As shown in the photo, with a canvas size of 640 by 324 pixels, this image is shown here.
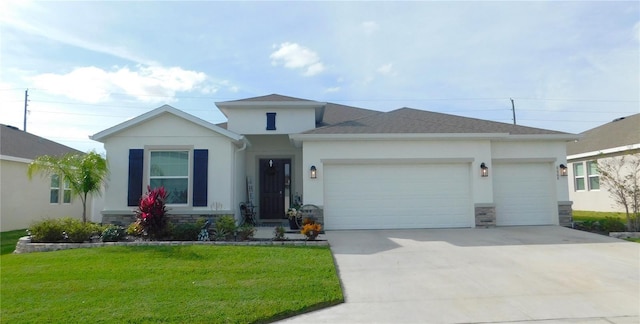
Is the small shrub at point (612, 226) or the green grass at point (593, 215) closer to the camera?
the small shrub at point (612, 226)

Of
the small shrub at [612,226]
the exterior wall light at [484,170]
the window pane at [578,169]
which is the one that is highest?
the window pane at [578,169]

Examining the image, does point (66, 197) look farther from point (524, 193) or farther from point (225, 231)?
point (524, 193)

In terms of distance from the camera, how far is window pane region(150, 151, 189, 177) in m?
11.3

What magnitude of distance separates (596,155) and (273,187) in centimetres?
1400

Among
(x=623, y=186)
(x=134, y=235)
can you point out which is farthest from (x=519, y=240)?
(x=134, y=235)

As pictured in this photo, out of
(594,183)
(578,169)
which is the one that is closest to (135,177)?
(594,183)

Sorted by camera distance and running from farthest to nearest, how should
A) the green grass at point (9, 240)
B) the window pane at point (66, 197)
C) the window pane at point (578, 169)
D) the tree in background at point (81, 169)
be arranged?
the window pane at point (578, 169)
the window pane at point (66, 197)
the tree in background at point (81, 169)
the green grass at point (9, 240)

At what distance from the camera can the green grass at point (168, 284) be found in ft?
16.4

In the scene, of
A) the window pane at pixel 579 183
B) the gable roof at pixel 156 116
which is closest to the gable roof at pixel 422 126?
the gable roof at pixel 156 116

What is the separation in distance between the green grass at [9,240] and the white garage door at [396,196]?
8.15 m

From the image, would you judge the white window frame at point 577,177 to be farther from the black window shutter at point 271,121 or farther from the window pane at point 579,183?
the black window shutter at point 271,121

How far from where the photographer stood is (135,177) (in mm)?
11133

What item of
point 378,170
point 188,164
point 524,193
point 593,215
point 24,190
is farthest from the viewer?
point 593,215

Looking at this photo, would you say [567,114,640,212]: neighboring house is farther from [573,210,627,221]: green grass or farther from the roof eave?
the roof eave
